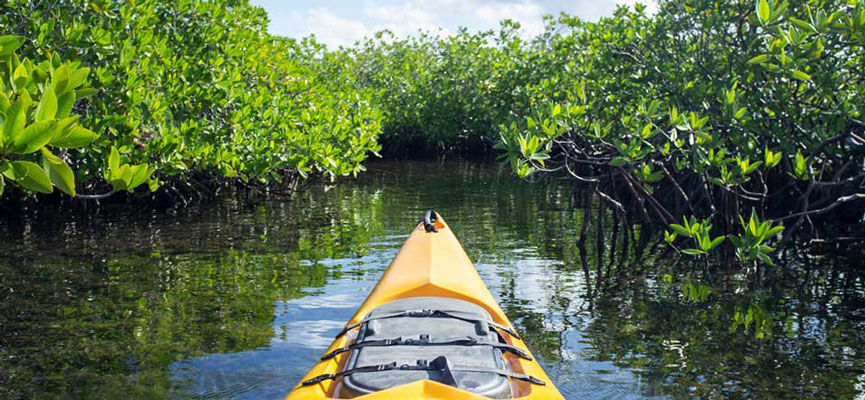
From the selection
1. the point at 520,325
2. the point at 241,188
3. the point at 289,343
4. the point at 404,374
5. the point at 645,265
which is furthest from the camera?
the point at 241,188

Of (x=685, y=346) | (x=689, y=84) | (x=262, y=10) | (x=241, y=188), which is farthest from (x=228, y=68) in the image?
(x=685, y=346)

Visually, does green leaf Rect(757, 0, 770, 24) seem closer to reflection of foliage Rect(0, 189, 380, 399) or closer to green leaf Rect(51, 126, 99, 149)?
reflection of foliage Rect(0, 189, 380, 399)

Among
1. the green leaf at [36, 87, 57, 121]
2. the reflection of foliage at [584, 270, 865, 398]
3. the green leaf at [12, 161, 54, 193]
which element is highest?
the green leaf at [36, 87, 57, 121]

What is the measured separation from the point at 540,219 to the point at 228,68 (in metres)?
4.66

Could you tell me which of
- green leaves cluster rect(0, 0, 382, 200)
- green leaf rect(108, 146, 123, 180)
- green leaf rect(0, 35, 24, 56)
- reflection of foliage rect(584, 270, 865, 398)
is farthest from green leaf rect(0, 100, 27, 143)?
green leaves cluster rect(0, 0, 382, 200)

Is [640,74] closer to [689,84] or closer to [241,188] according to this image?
[689,84]

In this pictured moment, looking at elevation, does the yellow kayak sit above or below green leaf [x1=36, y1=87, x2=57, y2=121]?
below

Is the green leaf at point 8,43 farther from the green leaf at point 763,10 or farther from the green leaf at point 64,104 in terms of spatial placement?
the green leaf at point 763,10

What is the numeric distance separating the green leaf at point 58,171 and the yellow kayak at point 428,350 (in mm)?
1094

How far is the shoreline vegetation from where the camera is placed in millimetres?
4867

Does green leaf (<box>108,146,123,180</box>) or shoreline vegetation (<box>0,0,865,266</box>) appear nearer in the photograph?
green leaf (<box>108,146,123,180</box>)

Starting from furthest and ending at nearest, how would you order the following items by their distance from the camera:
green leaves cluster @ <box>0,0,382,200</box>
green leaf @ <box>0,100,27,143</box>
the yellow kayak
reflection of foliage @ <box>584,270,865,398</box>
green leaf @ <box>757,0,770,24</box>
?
green leaves cluster @ <box>0,0,382,200</box>
green leaf @ <box>757,0,770,24</box>
reflection of foliage @ <box>584,270,865,398</box>
the yellow kayak
green leaf @ <box>0,100,27,143</box>

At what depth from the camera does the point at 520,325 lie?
4957 millimetres

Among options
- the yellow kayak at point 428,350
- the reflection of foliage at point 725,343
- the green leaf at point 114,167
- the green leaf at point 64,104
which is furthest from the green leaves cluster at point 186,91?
the reflection of foliage at point 725,343
